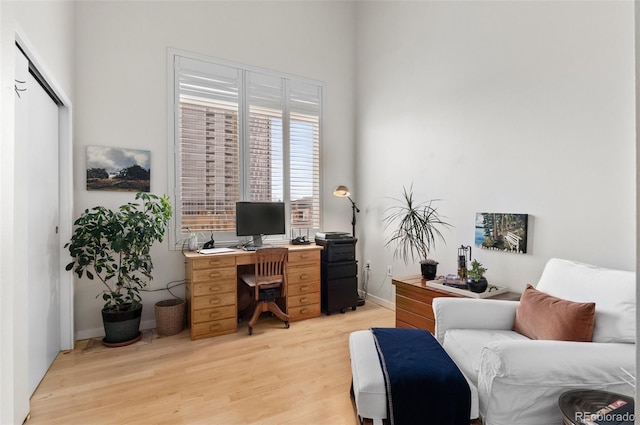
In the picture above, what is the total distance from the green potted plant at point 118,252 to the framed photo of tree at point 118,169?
0.23 m

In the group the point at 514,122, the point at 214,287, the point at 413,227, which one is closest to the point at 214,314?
the point at 214,287

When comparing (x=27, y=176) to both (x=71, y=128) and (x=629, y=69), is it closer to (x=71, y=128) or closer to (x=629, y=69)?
(x=71, y=128)

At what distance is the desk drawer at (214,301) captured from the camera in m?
3.11

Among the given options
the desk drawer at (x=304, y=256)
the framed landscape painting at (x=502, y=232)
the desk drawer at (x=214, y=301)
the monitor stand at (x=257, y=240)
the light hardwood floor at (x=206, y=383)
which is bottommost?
the light hardwood floor at (x=206, y=383)

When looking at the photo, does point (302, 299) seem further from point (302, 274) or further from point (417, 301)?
point (417, 301)

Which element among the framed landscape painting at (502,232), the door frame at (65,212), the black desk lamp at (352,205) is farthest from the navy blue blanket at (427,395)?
the door frame at (65,212)

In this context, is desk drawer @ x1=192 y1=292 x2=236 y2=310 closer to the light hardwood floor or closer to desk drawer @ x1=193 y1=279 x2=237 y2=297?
desk drawer @ x1=193 y1=279 x2=237 y2=297

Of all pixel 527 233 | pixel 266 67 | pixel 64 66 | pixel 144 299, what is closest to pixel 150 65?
pixel 64 66

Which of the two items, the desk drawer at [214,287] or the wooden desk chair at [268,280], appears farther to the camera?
the wooden desk chair at [268,280]

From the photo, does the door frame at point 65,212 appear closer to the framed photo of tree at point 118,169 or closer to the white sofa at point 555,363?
the framed photo of tree at point 118,169

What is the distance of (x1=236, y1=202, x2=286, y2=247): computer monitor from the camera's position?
360 cm

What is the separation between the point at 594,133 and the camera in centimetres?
223

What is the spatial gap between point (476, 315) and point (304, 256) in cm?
199

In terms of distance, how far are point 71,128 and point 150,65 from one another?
1046 millimetres
